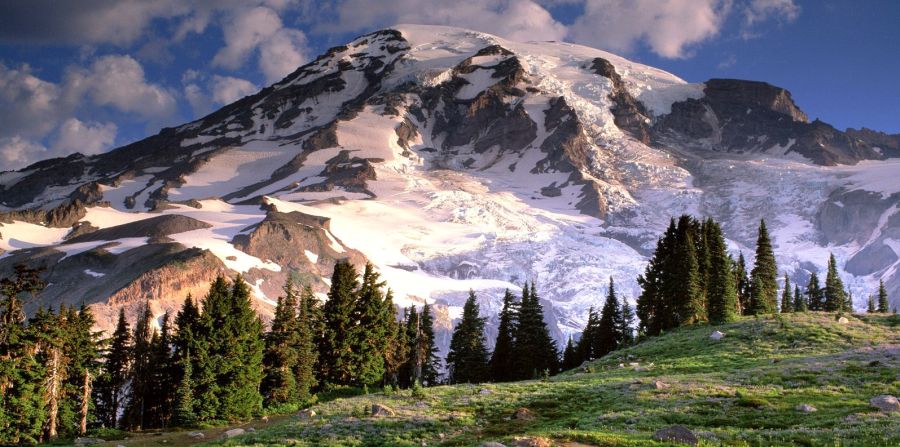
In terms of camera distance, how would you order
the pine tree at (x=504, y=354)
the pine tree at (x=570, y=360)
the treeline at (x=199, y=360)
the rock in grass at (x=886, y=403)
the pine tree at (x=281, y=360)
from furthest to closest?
the pine tree at (x=570, y=360)
the pine tree at (x=504, y=354)
the pine tree at (x=281, y=360)
the treeline at (x=199, y=360)
the rock in grass at (x=886, y=403)

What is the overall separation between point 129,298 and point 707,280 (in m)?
158

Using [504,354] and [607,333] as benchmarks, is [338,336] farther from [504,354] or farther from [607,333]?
[607,333]

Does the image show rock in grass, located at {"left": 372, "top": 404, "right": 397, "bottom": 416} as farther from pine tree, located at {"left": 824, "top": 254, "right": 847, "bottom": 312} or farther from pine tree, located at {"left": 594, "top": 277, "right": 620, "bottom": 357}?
pine tree, located at {"left": 824, "top": 254, "right": 847, "bottom": 312}

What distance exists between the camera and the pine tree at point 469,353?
3290 inches

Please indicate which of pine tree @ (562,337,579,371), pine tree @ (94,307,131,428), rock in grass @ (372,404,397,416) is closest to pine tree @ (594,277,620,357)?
pine tree @ (562,337,579,371)

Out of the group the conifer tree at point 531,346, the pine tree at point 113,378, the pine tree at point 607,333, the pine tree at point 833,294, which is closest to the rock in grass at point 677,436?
the conifer tree at point 531,346

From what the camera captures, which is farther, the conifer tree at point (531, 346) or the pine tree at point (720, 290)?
the conifer tree at point (531, 346)

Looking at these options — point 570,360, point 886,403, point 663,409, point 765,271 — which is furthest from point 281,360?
point 765,271

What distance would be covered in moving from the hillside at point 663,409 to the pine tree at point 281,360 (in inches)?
432

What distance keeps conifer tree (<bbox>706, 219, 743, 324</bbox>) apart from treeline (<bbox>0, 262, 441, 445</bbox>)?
31.0 metres

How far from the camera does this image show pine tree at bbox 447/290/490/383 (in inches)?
3290

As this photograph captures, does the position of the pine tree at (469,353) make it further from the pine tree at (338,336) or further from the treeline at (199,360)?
the pine tree at (338,336)

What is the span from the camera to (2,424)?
147 feet

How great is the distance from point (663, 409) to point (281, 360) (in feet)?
121
